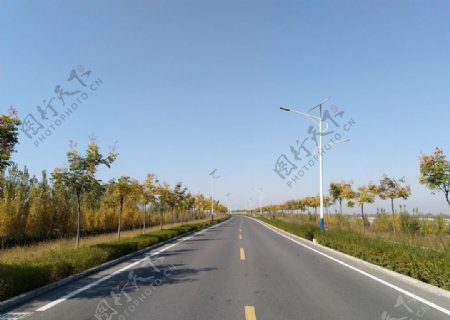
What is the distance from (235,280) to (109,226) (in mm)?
31673

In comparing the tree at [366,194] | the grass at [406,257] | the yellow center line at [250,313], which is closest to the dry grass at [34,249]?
the yellow center line at [250,313]

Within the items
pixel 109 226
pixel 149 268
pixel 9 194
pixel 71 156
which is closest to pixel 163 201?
pixel 109 226

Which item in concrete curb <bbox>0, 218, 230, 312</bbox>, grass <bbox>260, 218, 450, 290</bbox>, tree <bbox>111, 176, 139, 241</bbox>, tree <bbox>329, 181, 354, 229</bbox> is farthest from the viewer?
tree <bbox>329, 181, 354, 229</bbox>

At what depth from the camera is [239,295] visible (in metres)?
8.70

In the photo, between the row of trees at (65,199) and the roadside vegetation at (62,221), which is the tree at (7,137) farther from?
the row of trees at (65,199)

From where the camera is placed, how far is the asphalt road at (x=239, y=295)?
7.19m

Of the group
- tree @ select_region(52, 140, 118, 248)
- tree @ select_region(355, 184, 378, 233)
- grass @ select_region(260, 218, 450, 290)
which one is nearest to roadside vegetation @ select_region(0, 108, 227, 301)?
tree @ select_region(52, 140, 118, 248)

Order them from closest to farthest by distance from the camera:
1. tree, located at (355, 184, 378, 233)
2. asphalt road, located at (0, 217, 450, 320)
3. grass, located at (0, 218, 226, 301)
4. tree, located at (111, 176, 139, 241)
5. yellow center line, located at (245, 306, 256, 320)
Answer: yellow center line, located at (245, 306, 256, 320) < asphalt road, located at (0, 217, 450, 320) < grass, located at (0, 218, 226, 301) < tree, located at (111, 176, 139, 241) < tree, located at (355, 184, 378, 233)

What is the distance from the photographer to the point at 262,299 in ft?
27.2

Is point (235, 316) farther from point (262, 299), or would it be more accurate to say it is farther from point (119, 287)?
point (119, 287)

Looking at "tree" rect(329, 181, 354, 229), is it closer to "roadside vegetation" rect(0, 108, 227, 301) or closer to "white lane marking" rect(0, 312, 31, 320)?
"roadside vegetation" rect(0, 108, 227, 301)

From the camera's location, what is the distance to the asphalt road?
719 centimetres

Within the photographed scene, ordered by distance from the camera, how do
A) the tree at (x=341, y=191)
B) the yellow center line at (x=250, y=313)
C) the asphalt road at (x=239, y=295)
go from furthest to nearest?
the tree at (x=341, y=191)
the asphalt road at (x=239, y=295)
the yellow center line at (x=250, y=313)

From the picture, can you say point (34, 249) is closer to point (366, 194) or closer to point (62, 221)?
point (62, 221)
